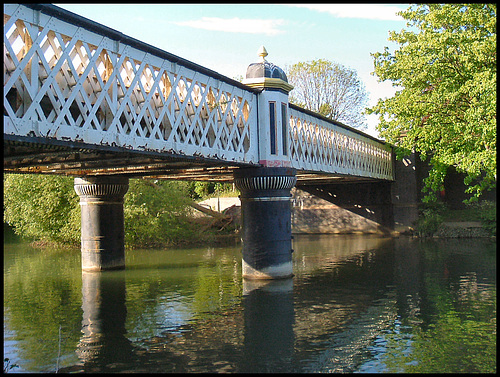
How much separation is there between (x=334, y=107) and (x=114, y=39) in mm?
44728

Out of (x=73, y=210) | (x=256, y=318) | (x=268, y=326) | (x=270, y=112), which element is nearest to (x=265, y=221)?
(x=270, y=112)

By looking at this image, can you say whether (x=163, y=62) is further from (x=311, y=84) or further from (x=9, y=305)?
(x=311, y=84)

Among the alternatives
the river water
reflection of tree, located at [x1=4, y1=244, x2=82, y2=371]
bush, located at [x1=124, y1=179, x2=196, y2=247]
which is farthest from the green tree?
reflection of tree, located at [x1=4, y1=244, x2=82, y2=371]

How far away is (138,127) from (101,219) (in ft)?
31.0

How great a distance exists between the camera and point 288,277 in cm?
1855

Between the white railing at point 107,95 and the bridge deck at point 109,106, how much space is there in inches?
0.8

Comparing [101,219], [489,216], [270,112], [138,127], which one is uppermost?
[270,112]

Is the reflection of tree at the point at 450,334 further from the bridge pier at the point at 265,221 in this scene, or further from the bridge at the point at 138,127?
the bridge at the point at 138,127

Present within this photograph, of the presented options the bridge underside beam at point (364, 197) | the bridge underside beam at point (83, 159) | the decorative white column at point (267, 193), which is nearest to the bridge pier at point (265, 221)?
the decorative white column at point (267, 193)

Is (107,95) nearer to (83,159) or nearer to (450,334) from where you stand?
(83,159)

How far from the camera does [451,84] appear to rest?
78.3 ft

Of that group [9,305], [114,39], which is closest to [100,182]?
[9,305]

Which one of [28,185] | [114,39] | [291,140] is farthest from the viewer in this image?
[28,185]

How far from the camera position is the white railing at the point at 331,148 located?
2094 cm
